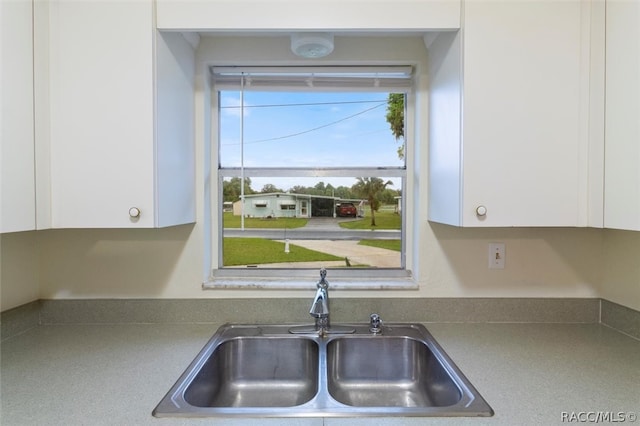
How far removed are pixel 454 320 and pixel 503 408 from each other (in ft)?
1.97

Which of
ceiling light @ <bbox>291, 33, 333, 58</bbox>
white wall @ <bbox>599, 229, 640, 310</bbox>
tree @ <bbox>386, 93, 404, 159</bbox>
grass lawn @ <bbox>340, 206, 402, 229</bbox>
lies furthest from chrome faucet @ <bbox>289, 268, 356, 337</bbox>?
white wall @ <bbox>599, 229, 640, 310</bbox>

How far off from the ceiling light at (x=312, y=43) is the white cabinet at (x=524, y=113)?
48cm

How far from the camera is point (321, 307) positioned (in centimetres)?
134

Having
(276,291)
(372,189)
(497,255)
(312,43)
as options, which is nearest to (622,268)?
(497,255)

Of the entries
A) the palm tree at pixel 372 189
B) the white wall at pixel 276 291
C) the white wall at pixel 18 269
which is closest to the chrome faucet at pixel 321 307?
the white wall at pixel 276 291

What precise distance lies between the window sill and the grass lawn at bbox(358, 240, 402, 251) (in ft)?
0.36

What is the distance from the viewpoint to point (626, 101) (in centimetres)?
103

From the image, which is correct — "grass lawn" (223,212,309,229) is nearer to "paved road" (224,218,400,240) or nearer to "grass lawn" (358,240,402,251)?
"paved road" (224,218,400,240)

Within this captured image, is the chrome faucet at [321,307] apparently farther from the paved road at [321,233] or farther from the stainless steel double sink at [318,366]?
the paved road at [321,233]

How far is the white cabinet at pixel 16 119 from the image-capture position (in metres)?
0.96

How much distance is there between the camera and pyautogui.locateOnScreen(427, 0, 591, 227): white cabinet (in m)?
1.13

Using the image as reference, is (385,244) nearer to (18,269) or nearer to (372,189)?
(372,189)

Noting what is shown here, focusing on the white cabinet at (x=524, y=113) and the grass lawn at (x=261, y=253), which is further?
the grass lawn at (x=261, y=253)

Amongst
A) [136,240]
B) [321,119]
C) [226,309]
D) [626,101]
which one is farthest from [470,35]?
[136,240]
